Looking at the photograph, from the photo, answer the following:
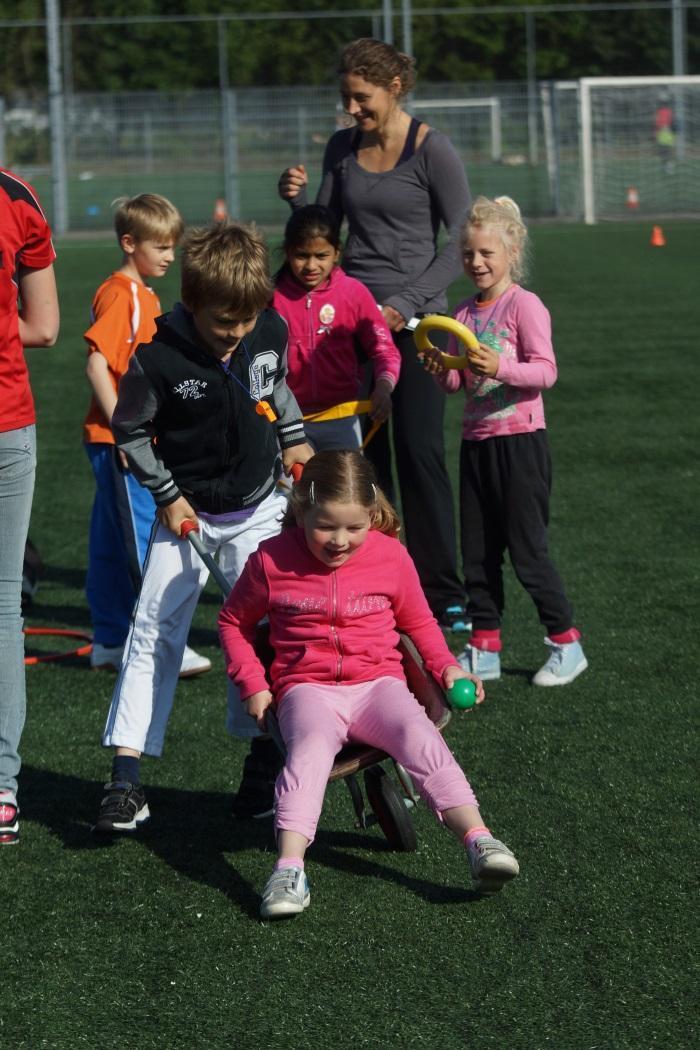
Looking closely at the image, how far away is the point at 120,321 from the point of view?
18.0ft

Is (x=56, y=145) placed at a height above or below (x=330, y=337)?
above

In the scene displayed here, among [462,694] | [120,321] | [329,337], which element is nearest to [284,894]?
[462,694]

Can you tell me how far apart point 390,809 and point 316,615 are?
1.82 ft

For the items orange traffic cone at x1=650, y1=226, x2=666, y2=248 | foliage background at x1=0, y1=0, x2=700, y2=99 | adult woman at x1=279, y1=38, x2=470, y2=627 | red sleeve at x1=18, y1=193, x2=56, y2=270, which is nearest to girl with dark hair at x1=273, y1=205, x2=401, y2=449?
adult woman at x1=279, y1=38, x2=470, y2=627

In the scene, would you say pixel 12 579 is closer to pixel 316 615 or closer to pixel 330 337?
pixel 316 615

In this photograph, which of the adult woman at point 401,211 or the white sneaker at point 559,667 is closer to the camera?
the white sneaker at point 559,667

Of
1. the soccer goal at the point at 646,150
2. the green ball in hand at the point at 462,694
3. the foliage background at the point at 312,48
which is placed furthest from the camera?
the foliage background at the point at 312,48

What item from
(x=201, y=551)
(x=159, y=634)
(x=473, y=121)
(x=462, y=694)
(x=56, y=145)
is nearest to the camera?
(x=462, y=694)

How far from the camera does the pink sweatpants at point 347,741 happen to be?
3732 millimetres

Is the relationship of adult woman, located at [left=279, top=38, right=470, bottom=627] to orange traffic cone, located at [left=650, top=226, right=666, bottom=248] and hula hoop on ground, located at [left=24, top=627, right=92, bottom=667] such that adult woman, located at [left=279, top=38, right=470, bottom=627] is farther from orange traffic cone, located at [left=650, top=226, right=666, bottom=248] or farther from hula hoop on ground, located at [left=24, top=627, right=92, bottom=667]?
orange traffic cone, located at [left=650, top=226, right=666, bottom=248]

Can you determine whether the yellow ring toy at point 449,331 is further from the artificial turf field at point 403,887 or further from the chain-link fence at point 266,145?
the chain-link fence at point 266,145

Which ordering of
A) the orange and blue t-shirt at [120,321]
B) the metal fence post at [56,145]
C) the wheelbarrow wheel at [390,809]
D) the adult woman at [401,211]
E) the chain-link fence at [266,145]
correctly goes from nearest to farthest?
the wheelbarrow wheel at [390,809] < the orange and blue t-shirt at [120,321] < the adult woman at [401,211] < the metal fence post at [56,145] < the chain-link fence at [266,145]

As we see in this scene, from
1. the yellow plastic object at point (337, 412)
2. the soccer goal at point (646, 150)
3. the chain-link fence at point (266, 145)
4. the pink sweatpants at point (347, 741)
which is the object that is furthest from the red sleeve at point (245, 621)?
the soccer goal at point (646, 150)

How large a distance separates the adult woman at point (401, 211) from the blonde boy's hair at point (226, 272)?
5.72ft
